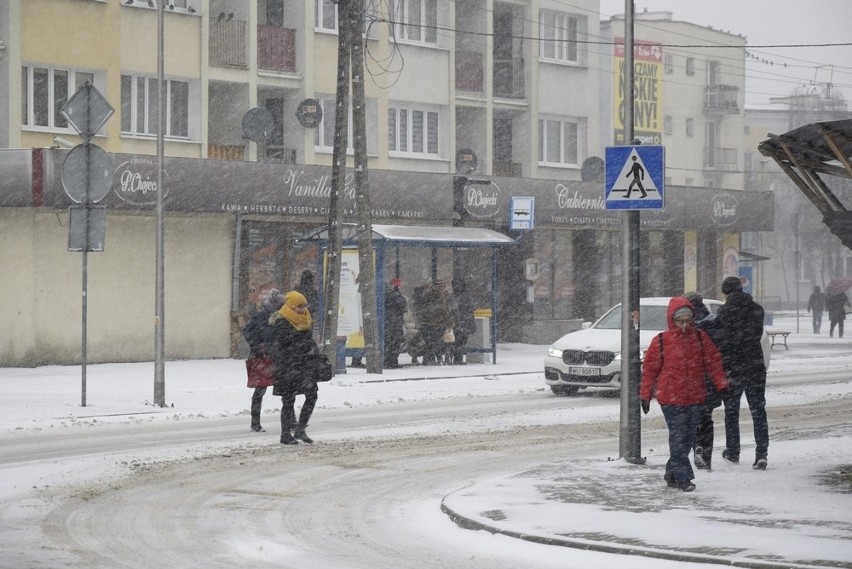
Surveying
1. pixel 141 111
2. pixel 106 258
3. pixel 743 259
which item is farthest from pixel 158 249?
pixel 743 259

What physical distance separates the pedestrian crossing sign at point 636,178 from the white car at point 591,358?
8861 millimetres

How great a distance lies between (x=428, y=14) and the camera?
38.6 m

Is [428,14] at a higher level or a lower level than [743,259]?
higher

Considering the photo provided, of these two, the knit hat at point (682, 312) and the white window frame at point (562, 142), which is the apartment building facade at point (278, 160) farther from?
the knit hat at point (682, 312)

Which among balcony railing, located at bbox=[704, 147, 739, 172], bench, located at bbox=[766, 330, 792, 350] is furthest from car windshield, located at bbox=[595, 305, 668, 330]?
balcony railing, located at bbox=[704, 147, 739, 172]

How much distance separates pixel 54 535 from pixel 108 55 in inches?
881

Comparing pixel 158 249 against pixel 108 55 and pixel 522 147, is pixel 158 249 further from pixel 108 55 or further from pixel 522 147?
pixel 522 147

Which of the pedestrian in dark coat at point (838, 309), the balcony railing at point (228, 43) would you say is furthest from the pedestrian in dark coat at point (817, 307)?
the balcony railing at point (228, 43)

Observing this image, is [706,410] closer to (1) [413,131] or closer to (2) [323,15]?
(2) [323,15]

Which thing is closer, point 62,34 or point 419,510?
point 419,510

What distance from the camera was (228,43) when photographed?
33094 mm

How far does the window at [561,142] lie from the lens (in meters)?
42.0

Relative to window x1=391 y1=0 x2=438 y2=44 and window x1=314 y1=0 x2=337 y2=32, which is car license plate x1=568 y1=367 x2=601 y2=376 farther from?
window x1=391 y1=0 x2=438 y2=44

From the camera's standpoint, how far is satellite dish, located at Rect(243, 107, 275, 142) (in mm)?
32188
